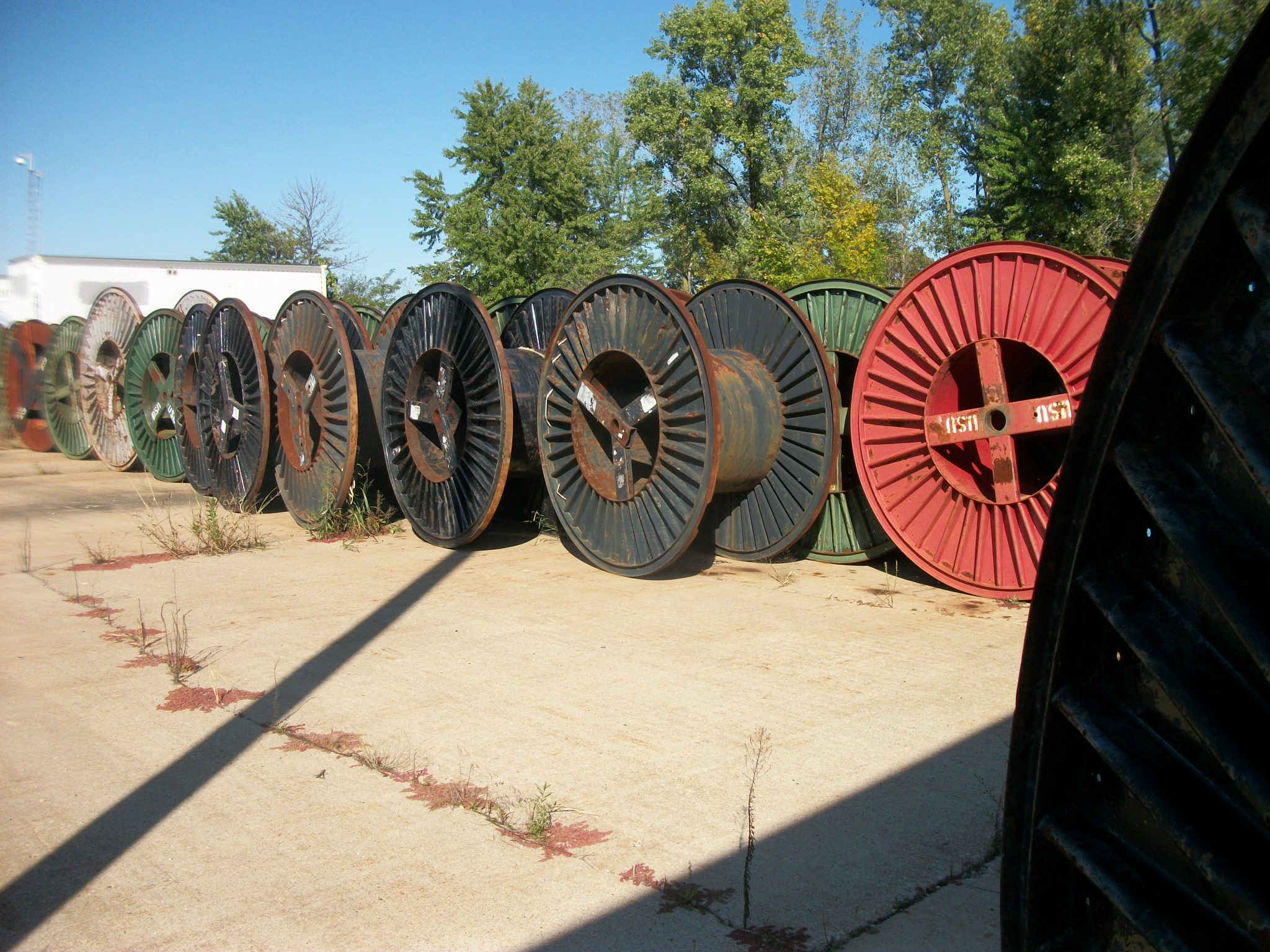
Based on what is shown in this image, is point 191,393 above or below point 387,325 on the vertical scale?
below

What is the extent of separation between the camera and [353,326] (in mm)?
11375

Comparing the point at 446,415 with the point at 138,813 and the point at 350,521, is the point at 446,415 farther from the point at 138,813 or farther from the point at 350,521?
the point at 138,813

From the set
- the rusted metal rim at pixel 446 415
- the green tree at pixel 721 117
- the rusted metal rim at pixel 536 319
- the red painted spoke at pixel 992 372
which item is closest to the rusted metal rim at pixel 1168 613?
the red painted spoke at pixel 992 372

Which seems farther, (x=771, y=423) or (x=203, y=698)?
(x=771, y=423)

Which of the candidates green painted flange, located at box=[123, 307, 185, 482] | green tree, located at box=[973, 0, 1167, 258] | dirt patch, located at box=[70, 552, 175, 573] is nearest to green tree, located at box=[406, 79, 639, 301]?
green tree, located at box=[973, 0, 1167, 258]

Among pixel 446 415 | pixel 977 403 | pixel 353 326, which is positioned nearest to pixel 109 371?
pixel 353 326

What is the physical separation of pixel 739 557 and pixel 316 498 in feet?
14.7

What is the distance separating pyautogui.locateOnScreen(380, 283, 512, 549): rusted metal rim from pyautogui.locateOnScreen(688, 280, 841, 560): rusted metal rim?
1854 millimetres

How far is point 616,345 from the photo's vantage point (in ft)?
24.8

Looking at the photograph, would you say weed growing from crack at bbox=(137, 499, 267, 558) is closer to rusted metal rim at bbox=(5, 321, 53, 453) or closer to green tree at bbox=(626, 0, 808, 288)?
rusted metal rim at bbox=(5, 321, 53, 453)

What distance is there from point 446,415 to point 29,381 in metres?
15.7

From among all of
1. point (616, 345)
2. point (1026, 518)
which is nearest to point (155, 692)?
point (616, 345)

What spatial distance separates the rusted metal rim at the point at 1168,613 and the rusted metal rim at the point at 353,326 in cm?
925

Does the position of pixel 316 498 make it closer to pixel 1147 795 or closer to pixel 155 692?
pixel 155 692
